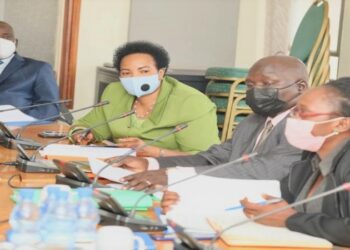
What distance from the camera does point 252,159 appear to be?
2672 millimetres

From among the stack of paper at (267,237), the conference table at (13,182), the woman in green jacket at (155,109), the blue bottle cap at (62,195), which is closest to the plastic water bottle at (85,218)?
the blue bottle cap at (62,195)

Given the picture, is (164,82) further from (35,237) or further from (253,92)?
(35,237)

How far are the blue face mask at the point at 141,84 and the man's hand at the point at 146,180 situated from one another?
98 centimetres

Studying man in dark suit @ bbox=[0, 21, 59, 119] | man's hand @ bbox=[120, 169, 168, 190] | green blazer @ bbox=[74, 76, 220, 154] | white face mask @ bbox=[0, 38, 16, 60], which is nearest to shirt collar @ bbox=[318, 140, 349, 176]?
man's hand @ bbox=[120, 169, 168, 190]

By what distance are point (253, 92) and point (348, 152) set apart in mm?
847

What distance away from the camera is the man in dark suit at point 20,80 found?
14.2 ft

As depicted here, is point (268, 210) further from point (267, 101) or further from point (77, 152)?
point (77, 152)

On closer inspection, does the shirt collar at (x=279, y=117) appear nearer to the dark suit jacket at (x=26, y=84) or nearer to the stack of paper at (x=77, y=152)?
the stack of paper at (x=77, y=152)

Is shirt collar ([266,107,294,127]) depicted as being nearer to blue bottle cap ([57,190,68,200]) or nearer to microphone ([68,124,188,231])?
microphone ([68,124,188,231])

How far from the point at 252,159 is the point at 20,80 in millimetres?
2139

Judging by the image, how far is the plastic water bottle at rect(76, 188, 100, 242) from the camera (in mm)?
1646

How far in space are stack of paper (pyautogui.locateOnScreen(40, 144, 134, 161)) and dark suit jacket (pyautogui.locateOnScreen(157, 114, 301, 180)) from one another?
27 centimetres

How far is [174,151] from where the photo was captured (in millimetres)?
3332

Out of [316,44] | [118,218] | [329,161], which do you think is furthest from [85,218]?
[316,44]
